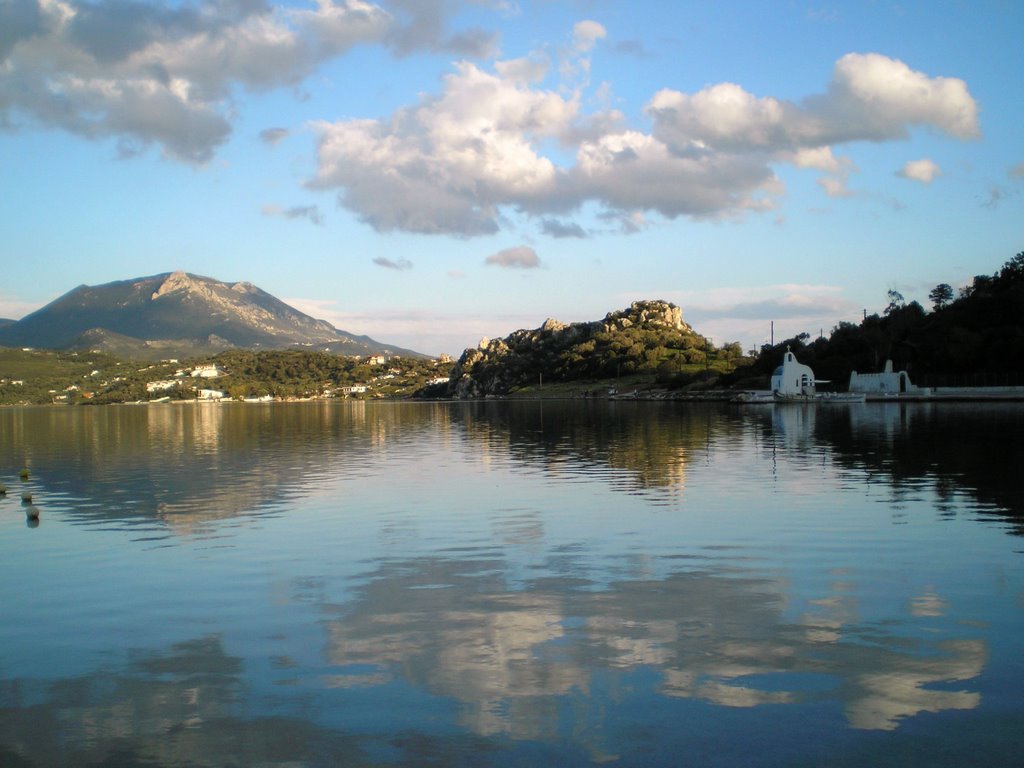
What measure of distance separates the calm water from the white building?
9460 centimetres

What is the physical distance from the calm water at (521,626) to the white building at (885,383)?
94599mm

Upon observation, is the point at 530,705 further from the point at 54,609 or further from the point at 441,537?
the point at 441,537

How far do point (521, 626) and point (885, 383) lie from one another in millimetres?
116077

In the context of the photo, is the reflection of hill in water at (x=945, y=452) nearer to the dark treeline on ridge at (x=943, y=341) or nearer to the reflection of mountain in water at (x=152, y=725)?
the reflection of mountain in water at (x=152, y=725)

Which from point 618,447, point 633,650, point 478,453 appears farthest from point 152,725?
point 618,447

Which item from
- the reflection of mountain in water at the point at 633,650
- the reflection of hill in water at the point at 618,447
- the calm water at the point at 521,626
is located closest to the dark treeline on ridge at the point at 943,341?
the reflection of hill in water at the point at 618,447

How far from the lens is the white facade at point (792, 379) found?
11800cm

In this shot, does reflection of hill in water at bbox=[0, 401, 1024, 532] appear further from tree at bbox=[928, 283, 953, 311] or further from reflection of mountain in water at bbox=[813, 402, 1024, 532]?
tree at bbox=[928, 283, 953, 311]

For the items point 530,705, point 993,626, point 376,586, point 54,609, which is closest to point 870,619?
point 993,626

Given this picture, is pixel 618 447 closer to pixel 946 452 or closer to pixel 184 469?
pixel 946 452

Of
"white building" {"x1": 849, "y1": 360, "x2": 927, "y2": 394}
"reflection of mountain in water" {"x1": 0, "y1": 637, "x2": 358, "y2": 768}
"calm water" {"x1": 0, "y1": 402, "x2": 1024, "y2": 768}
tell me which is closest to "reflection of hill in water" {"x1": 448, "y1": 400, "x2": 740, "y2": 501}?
"calm water" {"x1": 0, "y1": 402, "x2": 1024, "y2": 768}

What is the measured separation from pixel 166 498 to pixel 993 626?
22.8 m

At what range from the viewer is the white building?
374ft

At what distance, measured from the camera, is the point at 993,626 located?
11000mm
